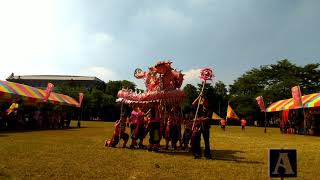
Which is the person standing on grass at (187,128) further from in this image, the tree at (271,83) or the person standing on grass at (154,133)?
the tree at (271,83)

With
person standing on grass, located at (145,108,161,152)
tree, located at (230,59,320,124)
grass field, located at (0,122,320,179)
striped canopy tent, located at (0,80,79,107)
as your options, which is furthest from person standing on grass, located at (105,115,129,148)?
tree, located at (230,59,320,124)

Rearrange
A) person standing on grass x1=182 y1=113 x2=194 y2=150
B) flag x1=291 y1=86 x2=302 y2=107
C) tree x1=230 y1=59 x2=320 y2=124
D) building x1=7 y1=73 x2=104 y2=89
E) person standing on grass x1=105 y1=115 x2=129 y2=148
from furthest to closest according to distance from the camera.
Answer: building x1=7 y1=73 x2=104 y2=89 → tree x1=230 y1=59 x2=320 y2=124 → flag x1=291 y1=86 x2=302 y2=107 → person standing on grass x1=105 y1=115 x2=129 y2=148 → person standing on grass x1=182 y1=113 x2=194 y2=150

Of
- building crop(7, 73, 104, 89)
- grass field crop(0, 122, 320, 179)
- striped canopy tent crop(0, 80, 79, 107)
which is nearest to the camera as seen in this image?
grass field crop(0, 122, 320, 179)

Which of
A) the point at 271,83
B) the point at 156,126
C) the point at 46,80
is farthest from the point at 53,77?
the point at 156,126

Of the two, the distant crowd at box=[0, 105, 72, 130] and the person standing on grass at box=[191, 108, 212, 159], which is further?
the distant crowd at box=[0, 105, 72, 130]

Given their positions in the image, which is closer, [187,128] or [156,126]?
[156,126]

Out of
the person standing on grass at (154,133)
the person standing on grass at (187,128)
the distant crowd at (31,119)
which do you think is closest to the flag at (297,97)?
the person standing on grass at (187,128)

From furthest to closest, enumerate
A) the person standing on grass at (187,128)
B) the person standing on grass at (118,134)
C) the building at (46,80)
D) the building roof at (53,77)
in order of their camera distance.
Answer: the building roof at (53,77) < the building at (46,80) < the person standing on grass at (118,134) < the person standing on grass at (187,128)

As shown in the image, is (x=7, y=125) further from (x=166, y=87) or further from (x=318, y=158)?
(x=318, y=158)

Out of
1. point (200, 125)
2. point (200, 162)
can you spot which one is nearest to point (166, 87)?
point (200, 125)

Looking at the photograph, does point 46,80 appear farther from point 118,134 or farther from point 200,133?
point 200,133

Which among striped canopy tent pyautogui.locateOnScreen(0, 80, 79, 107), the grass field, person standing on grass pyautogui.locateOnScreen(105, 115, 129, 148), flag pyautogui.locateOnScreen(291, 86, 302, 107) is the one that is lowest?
the grass field

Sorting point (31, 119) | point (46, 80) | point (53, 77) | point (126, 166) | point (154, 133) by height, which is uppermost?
point (53, 77)

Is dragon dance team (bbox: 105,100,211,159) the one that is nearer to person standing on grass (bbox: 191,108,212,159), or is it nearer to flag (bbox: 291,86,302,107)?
person standing on grass (bbox: 191,108,212,159)
